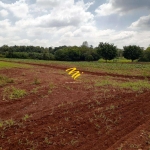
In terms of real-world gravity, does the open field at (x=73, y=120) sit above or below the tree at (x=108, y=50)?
below

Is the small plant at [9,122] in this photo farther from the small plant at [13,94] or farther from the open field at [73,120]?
the small plant at [13,94]

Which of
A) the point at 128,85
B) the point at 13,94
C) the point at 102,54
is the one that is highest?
the point at 102,54

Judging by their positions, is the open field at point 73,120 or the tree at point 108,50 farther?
the tree at point 108,50

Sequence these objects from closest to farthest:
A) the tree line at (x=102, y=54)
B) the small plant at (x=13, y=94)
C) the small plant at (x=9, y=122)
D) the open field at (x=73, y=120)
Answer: the open field at (x=73, y=120) < the small plant at (x=9, y=122) < the small plant at (x=13, y=94) < the tree line at (x=102, y=54)

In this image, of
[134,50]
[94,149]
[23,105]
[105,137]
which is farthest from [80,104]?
[134,50]

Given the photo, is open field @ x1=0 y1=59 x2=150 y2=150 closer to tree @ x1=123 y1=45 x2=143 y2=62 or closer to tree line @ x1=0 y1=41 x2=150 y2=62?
tree line @ x1=0 y1=41 x2=150 y2=62

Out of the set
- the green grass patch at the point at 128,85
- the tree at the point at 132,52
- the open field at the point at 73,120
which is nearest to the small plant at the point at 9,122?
the open field at the point at 73,120

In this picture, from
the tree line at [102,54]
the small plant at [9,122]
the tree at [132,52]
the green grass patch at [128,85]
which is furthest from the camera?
the tree at [132,52]

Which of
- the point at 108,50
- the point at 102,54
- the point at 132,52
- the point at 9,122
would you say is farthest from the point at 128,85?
the point at 132,52

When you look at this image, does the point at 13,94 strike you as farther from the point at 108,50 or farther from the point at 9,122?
the point at 108,50

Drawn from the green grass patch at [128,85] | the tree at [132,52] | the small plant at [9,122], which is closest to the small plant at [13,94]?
the small plant at [9,122]

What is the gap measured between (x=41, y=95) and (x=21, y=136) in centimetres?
385

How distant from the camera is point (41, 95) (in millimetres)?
8648

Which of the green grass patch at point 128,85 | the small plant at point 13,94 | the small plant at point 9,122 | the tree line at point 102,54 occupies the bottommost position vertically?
the small plant at point 9,122
